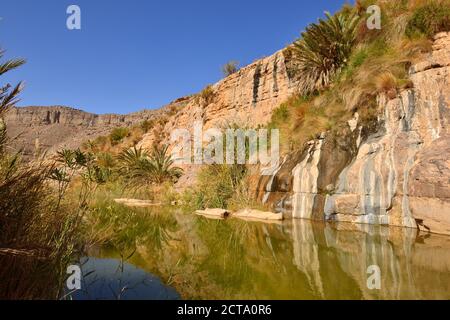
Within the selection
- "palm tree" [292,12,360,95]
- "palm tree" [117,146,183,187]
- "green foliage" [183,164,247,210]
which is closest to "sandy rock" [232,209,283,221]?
"green foliage" [183,164,247,210]

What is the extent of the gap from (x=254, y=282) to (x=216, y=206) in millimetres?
7134

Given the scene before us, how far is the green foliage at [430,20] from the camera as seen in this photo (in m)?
8.07

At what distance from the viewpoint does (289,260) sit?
4328 mm

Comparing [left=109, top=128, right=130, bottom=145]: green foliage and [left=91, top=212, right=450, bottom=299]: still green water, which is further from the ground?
[left=109, top=128, right=130, bottom=145]: green foliage

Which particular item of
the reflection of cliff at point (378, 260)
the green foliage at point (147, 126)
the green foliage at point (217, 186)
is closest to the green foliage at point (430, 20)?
the reflection of cliff at point (378, 260)

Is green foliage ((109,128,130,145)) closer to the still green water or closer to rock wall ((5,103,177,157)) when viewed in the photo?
rock wall ((5,103,177,157))

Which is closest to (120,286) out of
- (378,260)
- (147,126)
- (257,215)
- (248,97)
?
(378,260)

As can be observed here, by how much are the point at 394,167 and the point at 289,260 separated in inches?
144

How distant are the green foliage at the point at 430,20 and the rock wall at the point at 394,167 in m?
0.32

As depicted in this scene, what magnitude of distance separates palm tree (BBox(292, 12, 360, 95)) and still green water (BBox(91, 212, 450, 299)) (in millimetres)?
6333

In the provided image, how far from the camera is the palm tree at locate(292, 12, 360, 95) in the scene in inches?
445

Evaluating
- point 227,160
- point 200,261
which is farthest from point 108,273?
point 227,160
